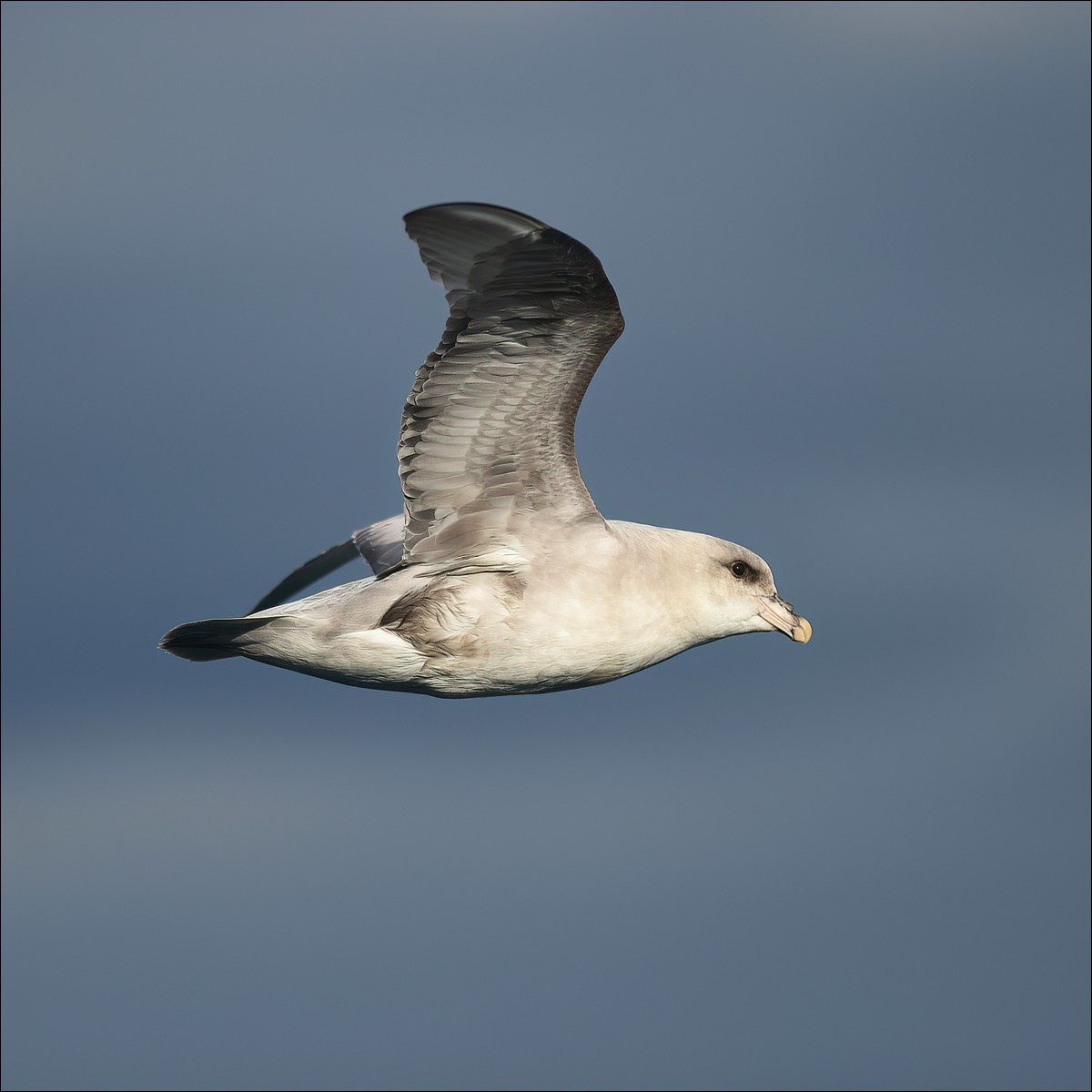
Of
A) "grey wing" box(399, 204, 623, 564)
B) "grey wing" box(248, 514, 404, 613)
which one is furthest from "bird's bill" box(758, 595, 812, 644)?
"grey wing" box(248, 514, 404, 613)

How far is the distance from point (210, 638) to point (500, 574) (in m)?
2.02

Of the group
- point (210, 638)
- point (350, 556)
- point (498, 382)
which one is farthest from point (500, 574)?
point (350, 556)

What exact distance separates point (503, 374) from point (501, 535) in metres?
1.19

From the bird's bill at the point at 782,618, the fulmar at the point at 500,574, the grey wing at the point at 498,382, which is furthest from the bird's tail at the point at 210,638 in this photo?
the bird's bill at the point at 782,618

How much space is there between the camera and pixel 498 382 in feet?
34.8

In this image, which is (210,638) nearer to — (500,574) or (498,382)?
(500,574)

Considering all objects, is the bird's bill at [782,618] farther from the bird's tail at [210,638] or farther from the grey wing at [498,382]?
the bird's tail at [210,638]

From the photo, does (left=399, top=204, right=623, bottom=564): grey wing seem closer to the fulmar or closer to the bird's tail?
the fulmar

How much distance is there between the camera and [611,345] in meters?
10.5

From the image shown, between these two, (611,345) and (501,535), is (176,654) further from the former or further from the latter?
(611,345)

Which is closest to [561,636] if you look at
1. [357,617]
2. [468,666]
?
[468,666]

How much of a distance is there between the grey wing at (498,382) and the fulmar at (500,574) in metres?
0.01

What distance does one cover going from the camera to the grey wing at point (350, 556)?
1388 centimetres

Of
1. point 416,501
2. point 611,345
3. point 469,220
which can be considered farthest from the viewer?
point 416,501
